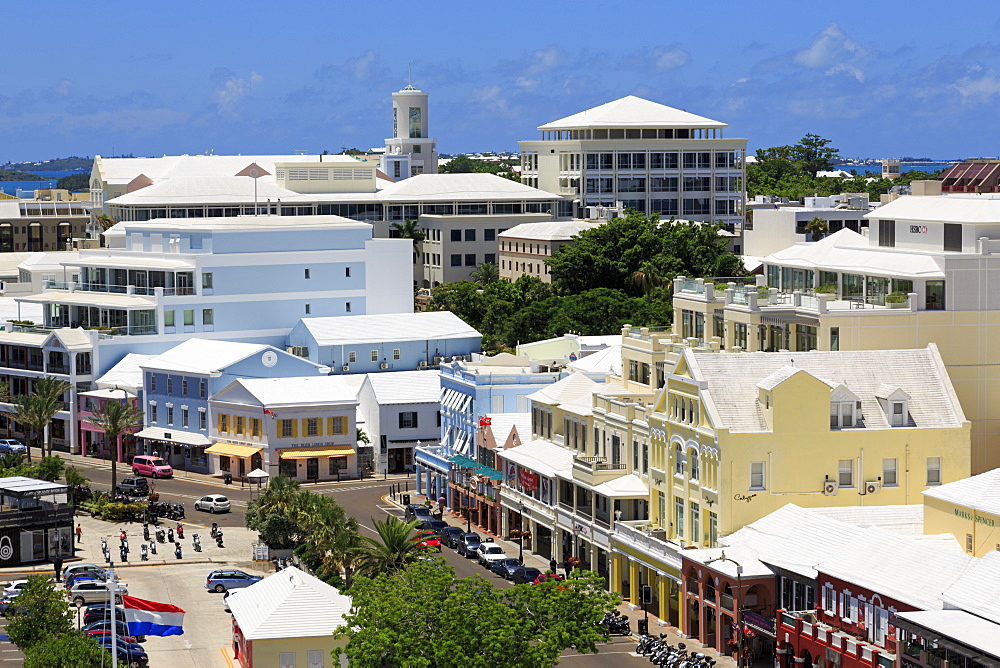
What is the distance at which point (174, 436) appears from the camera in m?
140

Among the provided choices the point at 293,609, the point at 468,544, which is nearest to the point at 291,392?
the point at 468,544

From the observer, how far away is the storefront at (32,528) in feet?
338

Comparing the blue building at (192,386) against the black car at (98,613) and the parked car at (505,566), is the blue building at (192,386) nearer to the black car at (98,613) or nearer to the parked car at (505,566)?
the parked car at (505,566)

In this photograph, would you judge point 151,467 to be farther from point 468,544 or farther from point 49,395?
point 468,544

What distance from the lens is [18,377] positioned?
154 m

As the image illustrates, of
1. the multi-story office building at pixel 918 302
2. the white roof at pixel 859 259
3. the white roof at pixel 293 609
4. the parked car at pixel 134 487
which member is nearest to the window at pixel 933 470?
the multi-story office building at pixel 918 302

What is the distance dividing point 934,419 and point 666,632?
1605 cm

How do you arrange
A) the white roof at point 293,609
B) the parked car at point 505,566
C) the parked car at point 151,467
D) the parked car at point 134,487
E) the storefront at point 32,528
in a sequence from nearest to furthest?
the white roof at point 293,609, the parked car at point 505,566, the storefront at point 32,528, the parked car at point 134,487, the parked car at point 151,467

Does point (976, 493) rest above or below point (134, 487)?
above

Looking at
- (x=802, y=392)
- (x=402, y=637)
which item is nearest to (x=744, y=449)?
(x=802, y=392)

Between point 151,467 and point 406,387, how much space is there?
64.6 feet

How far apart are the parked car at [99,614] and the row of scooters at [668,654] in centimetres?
2271

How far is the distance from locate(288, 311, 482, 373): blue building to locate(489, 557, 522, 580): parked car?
169 ft

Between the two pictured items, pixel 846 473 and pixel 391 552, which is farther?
pixel 846 473
